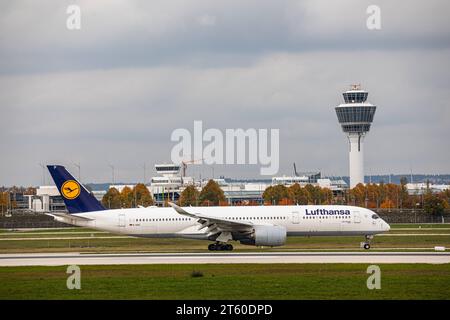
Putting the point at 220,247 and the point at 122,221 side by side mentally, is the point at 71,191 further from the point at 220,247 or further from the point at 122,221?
the point at 220,247

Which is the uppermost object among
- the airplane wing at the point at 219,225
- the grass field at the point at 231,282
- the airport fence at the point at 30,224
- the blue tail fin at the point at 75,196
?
the blue tail fin at the point at 75,196

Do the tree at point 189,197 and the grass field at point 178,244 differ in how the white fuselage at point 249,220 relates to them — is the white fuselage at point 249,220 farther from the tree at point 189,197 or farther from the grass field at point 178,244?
the tree at point 189,197

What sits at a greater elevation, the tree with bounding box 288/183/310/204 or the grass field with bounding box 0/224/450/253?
the tree with bounding box 288/183/310/204

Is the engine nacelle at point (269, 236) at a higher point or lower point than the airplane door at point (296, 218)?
lower

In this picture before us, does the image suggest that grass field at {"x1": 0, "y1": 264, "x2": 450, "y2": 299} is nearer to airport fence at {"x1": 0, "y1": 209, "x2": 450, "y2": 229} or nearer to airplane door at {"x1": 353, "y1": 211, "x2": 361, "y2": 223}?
airplane door at {"x1": 353, "y1": 211, "x2": 361, "y2": 223}

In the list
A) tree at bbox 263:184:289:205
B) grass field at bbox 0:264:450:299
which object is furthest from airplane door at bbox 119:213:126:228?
tree at bbox 263:184:289:205

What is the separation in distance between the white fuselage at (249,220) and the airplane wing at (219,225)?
2.97 ft

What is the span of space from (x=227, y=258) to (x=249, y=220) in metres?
10.7

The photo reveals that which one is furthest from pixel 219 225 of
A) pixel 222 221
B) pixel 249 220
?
pixel 249 220

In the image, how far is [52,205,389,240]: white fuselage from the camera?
2542 inches

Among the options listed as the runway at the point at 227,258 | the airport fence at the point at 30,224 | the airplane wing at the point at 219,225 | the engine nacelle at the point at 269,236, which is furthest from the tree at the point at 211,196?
the runway at the point at 227,258

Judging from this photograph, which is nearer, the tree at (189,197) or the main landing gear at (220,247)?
the main landing gear at (220,247)

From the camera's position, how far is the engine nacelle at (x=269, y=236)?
61.8 m
